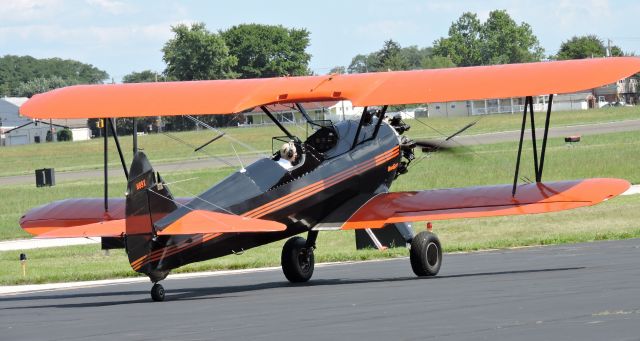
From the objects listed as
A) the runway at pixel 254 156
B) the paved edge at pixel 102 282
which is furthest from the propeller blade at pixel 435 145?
the runway at pixel 254 156

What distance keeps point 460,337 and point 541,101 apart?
10639 cm

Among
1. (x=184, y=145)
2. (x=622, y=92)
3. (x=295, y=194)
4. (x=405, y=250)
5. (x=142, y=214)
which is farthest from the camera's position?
(x=622, y=92)

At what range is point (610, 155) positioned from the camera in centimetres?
5084

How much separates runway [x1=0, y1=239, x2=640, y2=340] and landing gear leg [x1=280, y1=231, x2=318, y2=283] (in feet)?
0.95

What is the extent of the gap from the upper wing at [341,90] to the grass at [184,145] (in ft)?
145

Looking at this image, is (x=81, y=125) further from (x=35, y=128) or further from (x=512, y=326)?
(x=512, y=326)

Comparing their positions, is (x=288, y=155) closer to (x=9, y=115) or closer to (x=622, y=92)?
(x=9, y=115)

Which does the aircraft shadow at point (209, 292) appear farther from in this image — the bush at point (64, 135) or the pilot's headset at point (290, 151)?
the bush at point (64, 135)

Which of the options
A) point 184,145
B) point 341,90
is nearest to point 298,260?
point 341,90

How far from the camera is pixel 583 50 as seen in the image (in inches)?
6230

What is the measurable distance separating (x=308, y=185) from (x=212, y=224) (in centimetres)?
275

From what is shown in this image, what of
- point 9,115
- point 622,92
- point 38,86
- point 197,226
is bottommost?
point 197,226

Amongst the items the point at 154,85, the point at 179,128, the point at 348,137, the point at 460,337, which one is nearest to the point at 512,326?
the point at 460,337

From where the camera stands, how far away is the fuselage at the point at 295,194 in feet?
56.4
